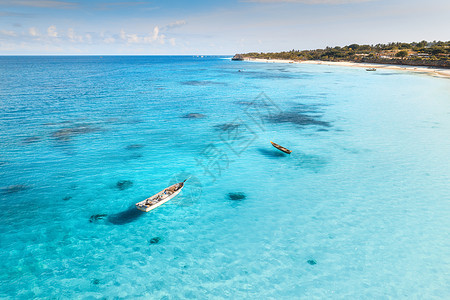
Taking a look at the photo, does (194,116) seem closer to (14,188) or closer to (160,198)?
(160,198)

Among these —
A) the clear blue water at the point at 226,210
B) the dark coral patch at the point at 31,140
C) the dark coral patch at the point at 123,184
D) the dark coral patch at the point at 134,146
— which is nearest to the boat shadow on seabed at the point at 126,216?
the clear blue water at the point at 226,210

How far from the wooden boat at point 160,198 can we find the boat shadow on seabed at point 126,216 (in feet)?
2.17

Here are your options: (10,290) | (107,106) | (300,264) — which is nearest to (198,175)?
(300,264)

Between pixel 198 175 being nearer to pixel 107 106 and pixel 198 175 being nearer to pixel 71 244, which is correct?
pixel 71 244

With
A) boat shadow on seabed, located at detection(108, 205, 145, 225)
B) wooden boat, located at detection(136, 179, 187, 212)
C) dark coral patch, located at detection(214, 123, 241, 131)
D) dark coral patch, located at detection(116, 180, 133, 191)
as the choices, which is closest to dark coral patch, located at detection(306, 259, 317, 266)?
wooden boat, located at detection(136, 179, 187, 212)

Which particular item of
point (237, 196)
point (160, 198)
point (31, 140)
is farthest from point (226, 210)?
point (31, 140)

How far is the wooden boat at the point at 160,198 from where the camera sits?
83.7 ft

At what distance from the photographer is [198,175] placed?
33.3 metres

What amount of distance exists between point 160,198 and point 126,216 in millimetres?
3851

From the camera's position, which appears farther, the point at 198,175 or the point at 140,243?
the point at 198,175

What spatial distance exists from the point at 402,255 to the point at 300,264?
29.3 ft

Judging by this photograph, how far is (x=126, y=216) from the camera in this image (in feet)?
82.7

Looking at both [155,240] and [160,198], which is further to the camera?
[160,198]

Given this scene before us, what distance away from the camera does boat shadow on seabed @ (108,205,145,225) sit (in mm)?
24484
